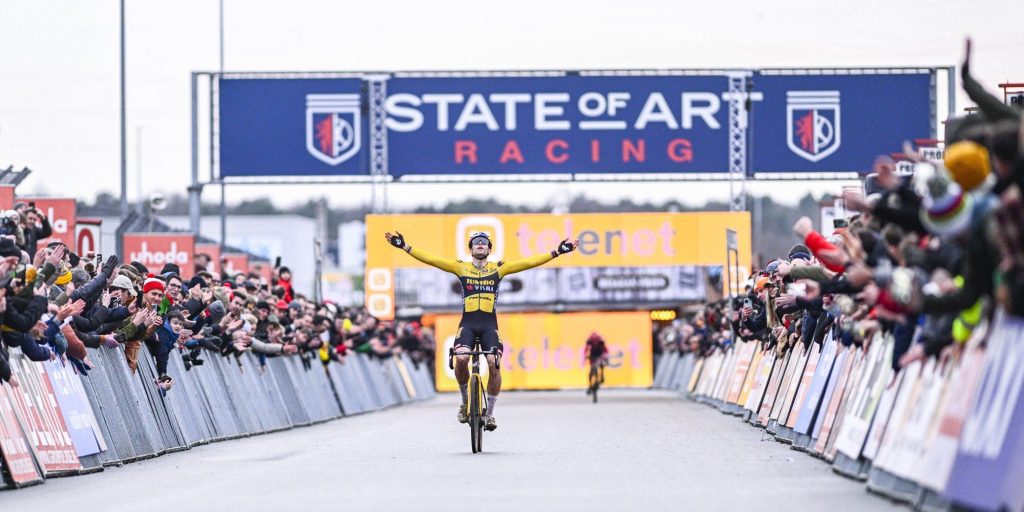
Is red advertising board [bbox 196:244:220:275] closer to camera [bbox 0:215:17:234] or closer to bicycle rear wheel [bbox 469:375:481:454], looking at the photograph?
bicycle rear wheel [bbox 469:375:481:454]

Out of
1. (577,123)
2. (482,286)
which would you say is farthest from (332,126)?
(482,286)

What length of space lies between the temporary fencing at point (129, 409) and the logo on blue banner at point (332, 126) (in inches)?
171

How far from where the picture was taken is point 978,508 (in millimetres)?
10289

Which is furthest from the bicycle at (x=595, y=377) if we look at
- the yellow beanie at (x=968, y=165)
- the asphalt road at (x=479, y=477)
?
the yellow beanie at (x=968, y=165)

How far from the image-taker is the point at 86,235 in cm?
3120

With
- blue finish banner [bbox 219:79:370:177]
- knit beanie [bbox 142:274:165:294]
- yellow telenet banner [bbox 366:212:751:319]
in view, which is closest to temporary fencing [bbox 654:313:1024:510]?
knit beanie [bbox 142:274:165:294]

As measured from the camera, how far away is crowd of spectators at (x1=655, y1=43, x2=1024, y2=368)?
10398mm

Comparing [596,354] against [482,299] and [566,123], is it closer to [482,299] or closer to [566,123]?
[566,123]

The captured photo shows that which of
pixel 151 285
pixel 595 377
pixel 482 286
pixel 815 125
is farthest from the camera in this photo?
pixel 595 377

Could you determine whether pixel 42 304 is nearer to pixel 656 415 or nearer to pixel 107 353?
pixel 107 353

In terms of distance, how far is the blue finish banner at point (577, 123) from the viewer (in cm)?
3716

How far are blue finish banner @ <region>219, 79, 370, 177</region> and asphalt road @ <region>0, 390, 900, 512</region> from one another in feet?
42.4

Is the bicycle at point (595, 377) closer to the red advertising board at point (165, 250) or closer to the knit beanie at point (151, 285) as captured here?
the red advertising board at point (165, 250)

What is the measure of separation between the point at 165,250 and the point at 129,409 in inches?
678
